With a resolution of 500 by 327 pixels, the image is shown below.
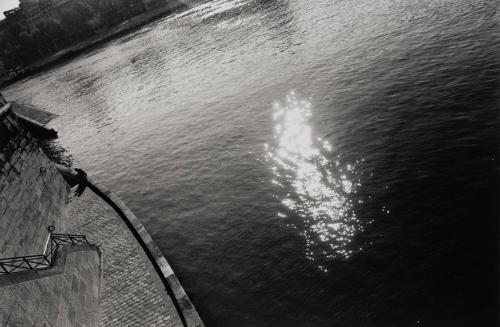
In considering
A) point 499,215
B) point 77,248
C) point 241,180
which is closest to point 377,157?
point 499,215

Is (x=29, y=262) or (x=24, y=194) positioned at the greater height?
(x=24, y=194)

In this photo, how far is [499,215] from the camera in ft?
46.0

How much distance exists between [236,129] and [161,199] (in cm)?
852

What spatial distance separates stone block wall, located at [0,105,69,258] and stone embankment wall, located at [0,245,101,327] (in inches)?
127

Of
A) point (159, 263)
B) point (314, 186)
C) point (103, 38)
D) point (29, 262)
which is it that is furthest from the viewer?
point (103, 38)

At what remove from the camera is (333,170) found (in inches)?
775

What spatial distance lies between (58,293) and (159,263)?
4.09m

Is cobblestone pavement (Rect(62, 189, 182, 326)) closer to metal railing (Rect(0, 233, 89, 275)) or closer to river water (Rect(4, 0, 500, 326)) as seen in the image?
metal railing (Rect(0, 233, 89, 275))

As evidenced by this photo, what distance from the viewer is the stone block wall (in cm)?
1659

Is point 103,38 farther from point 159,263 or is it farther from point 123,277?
point 159,263

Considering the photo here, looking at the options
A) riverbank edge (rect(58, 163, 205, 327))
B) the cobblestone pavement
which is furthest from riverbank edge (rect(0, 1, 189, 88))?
the cobblestone pavement

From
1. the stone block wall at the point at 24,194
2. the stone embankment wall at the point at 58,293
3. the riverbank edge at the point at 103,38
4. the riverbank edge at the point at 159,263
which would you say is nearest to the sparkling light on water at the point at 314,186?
the riverbank edge at the point at 159,263

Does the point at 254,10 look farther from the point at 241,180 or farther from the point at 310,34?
the point at 241,180

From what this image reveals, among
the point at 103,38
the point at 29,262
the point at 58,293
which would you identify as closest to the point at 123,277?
the point at 58,293
